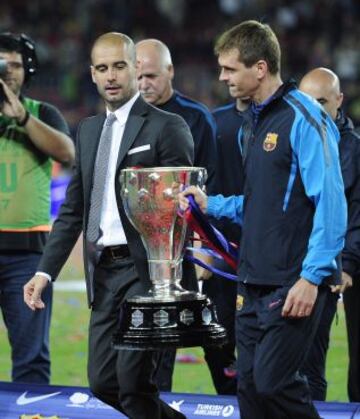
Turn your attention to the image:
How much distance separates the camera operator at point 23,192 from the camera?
7258mm

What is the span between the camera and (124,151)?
19.5 feet

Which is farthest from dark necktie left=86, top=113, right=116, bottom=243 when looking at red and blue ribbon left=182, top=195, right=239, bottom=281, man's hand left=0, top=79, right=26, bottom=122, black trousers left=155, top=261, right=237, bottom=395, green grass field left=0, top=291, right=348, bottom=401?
green grass field left=0, top=291, right=348, bottom=401

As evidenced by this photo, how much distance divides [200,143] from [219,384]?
4.73 ft

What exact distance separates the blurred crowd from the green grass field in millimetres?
10200

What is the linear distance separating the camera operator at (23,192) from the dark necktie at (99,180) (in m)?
1.30

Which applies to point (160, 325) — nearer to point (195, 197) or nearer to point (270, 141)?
point (195, 197)

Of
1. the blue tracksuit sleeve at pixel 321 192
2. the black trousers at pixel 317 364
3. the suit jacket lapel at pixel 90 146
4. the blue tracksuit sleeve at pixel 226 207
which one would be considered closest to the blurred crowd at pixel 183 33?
the black trousers at pixel 317 364

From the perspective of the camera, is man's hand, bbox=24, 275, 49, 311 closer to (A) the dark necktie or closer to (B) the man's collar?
(A) the dark necktie

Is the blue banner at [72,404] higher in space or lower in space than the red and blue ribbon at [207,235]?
lower

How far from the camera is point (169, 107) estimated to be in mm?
7488

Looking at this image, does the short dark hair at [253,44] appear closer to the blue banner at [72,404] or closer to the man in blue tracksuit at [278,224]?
the man in blue tracksuit at [278,224]

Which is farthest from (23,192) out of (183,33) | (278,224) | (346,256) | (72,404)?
(183,33)

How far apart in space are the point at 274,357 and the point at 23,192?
2.76 m

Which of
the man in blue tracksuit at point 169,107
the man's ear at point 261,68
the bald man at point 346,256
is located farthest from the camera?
the man in blue tracksuit at point 169,107
